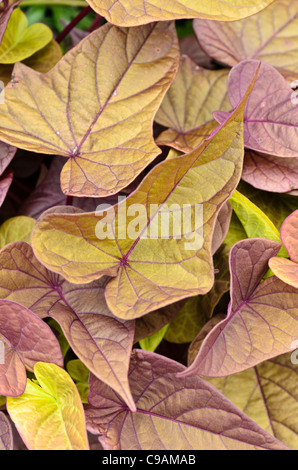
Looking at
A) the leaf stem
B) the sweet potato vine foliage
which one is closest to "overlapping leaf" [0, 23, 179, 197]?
the sweet potato vine foliage

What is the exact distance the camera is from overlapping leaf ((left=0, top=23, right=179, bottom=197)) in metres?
0.50

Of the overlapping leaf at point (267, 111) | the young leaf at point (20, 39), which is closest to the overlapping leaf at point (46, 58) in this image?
the young leaf at point (20, 39)

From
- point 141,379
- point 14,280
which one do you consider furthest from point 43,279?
point 141,379

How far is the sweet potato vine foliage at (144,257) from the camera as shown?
1.37 ft

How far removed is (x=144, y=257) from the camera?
0.45 m

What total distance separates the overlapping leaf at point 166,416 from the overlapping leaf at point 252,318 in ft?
0.13

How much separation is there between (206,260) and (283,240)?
0.36ft

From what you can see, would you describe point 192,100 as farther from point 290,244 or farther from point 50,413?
point 50,413

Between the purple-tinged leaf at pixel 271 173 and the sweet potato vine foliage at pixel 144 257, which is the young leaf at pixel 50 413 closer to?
the sweet potato vine foliage at pixel 144 257

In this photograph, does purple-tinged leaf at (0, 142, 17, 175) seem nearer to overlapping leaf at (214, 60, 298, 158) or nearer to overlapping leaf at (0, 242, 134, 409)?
overlapping leaf at (0, 242, 134, 409)

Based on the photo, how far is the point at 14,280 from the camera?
1.59 ft
